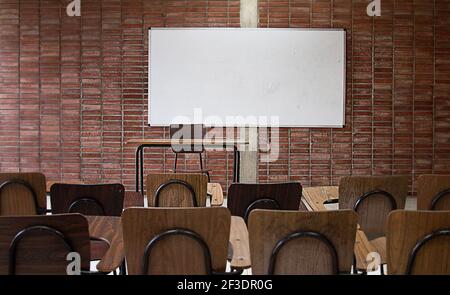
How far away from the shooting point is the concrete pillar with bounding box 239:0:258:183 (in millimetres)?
6980

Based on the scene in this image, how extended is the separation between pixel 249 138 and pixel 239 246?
195 inches

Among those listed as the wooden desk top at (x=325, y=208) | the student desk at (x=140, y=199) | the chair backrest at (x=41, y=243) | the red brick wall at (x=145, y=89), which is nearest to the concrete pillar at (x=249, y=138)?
the red brick wall at (x=145, y=89)

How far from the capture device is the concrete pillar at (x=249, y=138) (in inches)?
275

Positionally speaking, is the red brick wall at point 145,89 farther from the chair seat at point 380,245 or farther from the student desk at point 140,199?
the chair seat at point 380,245

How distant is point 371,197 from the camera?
3.00m

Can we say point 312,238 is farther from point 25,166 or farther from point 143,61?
point 25,166

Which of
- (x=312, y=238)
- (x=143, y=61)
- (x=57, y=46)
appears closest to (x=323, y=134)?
(x=143, y=61)

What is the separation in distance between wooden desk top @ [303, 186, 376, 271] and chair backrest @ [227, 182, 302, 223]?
16cm

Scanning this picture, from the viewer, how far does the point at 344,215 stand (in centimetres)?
185

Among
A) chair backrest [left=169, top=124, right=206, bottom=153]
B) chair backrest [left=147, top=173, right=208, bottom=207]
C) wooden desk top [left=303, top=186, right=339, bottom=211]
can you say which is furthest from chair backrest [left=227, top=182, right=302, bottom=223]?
chair backrest [left=169, top=124, right=206, bottom=153]

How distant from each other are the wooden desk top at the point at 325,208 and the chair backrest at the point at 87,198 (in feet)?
3.83

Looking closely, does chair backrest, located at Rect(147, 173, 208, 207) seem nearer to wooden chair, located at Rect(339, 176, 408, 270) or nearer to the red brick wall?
wooden chair, located at Rect(339, 176, 408, 270)

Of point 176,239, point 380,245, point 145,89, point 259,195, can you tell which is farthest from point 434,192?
point 145,89

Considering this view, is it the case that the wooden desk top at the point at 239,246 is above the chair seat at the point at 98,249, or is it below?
above
